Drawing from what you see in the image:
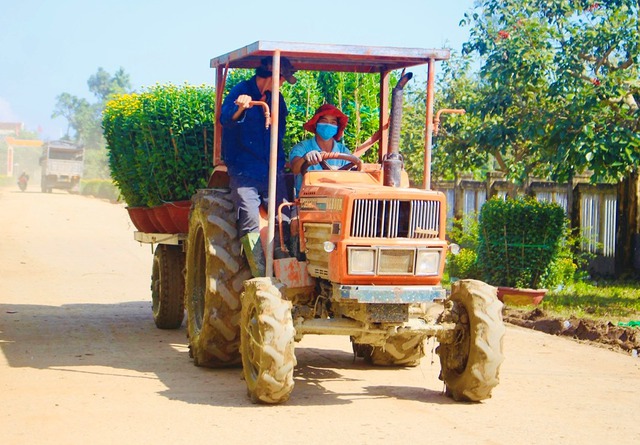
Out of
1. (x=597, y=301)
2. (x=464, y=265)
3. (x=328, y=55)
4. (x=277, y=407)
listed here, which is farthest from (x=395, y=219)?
(x=464, y=265)

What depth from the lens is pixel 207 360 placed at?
31.6 feet

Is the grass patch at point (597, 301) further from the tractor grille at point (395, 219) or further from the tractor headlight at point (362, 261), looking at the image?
the tractor headlight at point (362, 261)

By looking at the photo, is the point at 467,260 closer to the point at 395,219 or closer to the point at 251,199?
the point at 251,199

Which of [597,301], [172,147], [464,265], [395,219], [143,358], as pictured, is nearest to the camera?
[395,219]

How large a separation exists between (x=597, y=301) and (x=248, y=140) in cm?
727

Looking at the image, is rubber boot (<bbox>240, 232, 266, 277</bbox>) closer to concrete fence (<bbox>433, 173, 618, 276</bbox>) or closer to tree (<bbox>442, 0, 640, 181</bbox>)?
tree (<bbox>442, 0, 640, 181</bbox>)

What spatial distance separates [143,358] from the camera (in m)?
10.2

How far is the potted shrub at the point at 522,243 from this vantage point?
613 inches

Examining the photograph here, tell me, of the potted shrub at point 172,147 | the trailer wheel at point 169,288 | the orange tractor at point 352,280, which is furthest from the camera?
the trailer wheel at point 169,288

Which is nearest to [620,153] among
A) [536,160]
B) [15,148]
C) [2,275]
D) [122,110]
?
[536,160]

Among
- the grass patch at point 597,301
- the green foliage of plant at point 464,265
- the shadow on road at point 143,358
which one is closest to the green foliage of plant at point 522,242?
the grass patch at point 597,301

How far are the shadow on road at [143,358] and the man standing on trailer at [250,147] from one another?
4.44 ft

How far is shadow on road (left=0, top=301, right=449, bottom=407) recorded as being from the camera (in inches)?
338

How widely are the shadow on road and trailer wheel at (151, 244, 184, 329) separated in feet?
0.47
